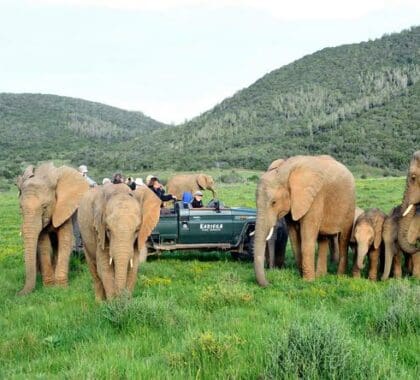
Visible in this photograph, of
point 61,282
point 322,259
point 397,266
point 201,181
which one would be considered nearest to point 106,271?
point 61,282

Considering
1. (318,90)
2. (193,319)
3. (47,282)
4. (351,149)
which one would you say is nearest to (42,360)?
(193,319)

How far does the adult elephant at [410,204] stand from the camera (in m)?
10.6

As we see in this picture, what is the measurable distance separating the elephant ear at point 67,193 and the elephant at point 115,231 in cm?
144

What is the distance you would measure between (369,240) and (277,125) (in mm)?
84033

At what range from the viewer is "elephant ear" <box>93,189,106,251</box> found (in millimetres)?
8997

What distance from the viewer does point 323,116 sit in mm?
91938

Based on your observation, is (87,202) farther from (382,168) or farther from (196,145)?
(196,145)

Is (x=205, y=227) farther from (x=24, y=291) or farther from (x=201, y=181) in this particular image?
(x=201, y=181)

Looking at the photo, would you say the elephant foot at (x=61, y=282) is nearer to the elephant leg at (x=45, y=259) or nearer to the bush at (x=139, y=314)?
the elephant leg at (x=45, y=259)

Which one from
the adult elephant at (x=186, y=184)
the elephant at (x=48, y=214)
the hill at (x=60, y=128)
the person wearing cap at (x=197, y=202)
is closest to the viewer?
the elephant at (x=48, y=214)

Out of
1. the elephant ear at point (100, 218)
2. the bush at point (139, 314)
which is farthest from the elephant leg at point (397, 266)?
the elephant ear at point (100, 218)

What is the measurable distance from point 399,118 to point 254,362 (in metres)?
77.3

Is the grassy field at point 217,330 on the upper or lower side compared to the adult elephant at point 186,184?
lower

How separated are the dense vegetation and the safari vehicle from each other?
163ft
